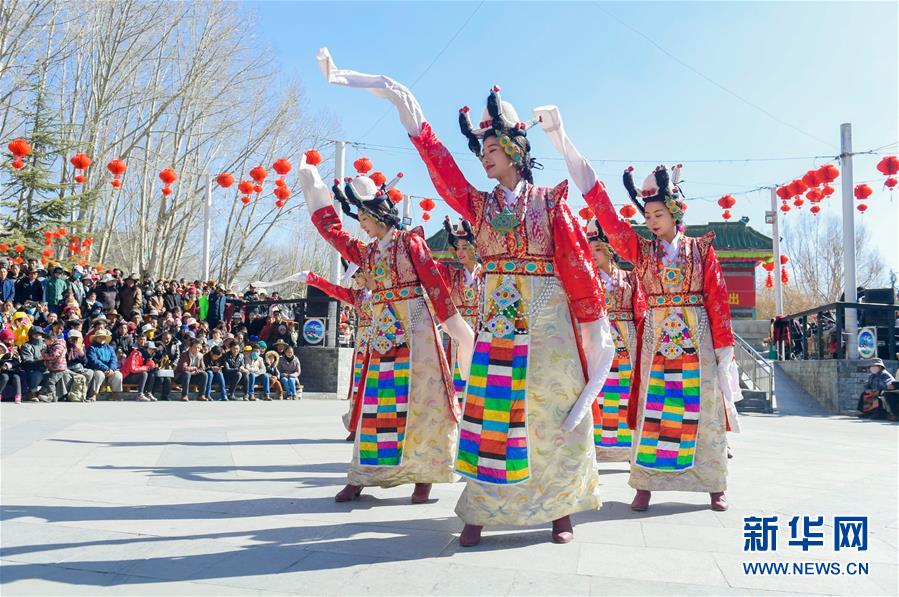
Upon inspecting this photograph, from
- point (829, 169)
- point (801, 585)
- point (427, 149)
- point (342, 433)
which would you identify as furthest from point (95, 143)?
point (801, 585)

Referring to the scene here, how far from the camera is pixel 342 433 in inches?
291

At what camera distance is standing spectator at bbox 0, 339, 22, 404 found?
10.0m

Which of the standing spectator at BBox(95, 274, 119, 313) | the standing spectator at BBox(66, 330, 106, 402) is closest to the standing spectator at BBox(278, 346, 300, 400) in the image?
the standing spectator at BBox(66, 330, 106, 402)

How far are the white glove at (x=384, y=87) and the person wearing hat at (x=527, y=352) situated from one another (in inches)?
13.1

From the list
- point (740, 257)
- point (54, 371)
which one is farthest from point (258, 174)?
point (740, 257)

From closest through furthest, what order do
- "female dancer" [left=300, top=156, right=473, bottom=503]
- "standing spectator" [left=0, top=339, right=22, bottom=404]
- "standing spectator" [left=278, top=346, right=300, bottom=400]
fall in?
"female dancer" [left=300, top=156, right=473, bottom=503] → "standing spectator" [left=0, top=339, right=22, bottom=404] → "standing spectator" [left=278, top=346, right=300, bottom=400]

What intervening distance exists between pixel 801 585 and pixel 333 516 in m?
2.10

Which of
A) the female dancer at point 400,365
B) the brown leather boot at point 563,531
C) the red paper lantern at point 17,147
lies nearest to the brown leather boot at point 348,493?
the female dancer at point 400,365

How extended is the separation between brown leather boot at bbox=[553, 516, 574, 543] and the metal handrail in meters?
10.1

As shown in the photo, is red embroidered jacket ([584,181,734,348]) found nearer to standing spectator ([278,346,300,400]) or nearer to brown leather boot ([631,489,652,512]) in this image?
brown leather boot ([631,489,652,512])

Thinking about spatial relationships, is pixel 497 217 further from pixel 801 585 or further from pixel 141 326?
pixel 141 326

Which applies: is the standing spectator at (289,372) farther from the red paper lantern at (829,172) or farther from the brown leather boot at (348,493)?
the red paper lantern at (829,172)

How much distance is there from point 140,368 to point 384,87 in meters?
9.37

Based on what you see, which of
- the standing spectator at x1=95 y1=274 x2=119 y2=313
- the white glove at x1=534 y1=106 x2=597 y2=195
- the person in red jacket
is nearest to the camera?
the white glove at x1=534 y1=106 x2=597 y2=195
